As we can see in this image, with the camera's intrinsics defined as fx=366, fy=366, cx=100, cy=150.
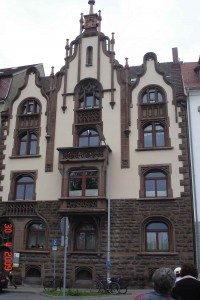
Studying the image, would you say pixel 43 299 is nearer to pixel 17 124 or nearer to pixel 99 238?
pixel 99 238

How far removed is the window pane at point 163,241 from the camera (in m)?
23.2

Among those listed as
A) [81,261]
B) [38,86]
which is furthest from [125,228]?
[38,86]

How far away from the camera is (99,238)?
23.7m

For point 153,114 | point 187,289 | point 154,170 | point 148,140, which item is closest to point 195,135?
point 148,140

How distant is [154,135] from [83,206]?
710cm

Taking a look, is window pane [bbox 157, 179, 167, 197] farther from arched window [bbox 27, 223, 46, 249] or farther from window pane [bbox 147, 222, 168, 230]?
arched window [bbox 27, 223, 46, 249]

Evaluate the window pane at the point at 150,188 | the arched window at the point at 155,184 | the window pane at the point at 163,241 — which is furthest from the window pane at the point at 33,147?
the window pane at the point at 163,241

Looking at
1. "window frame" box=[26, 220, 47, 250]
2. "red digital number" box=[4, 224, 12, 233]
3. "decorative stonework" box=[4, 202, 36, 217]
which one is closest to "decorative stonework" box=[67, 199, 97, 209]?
"window frame" box=[26, 220, 47, 250]

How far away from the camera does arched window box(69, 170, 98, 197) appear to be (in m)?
24.5

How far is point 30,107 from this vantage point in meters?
28.9

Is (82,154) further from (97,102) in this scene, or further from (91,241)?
(91,241)

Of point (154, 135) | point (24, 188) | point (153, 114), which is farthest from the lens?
point (24, 188)

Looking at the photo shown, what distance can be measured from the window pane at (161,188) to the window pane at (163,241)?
99.5 inches

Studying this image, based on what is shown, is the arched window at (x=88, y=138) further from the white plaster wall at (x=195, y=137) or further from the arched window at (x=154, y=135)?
the white plaster wall at (x=195, y=137)
